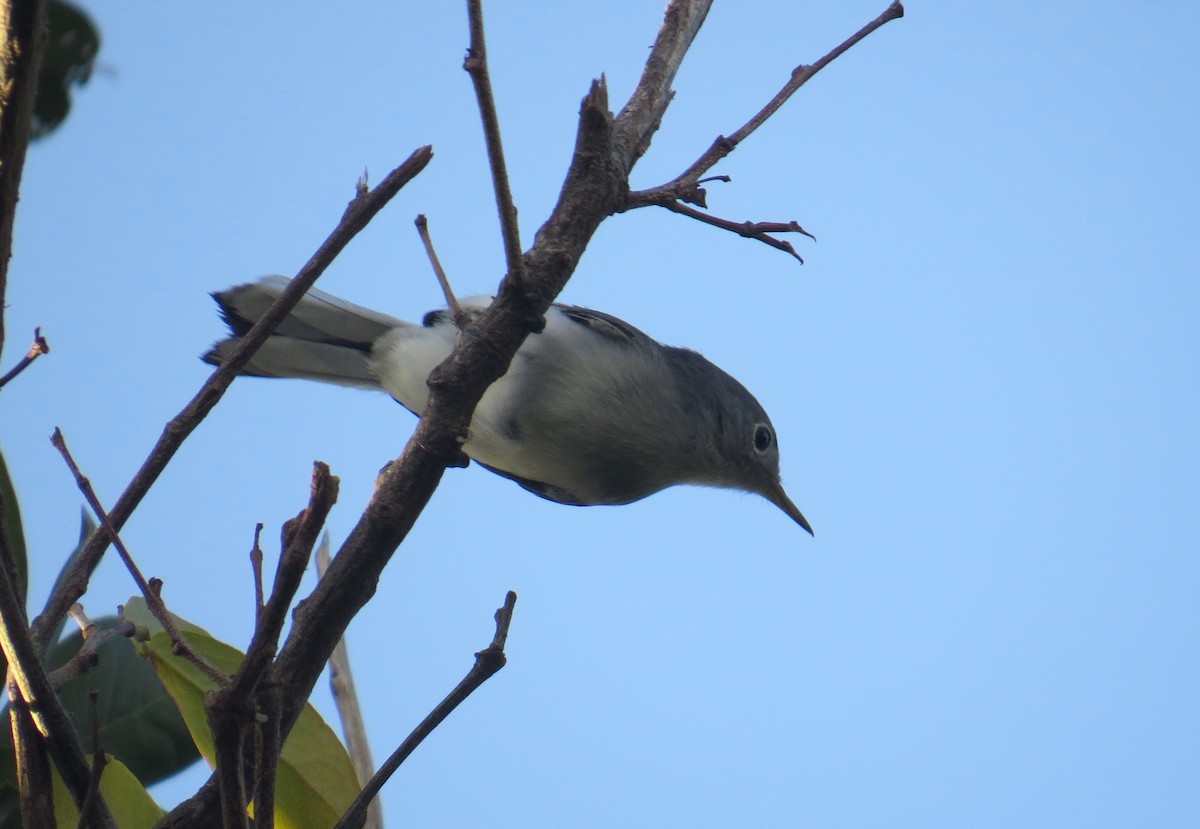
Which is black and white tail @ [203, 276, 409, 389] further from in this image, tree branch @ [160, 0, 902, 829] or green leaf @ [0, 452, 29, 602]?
green leaf @ [0, 452, 29, 602]

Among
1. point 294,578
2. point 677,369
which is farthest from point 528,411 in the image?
point 294,578

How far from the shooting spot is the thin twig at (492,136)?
61.1 inches

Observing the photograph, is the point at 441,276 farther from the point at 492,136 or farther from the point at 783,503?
the point at 783,503

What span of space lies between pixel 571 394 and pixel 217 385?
2.28 m

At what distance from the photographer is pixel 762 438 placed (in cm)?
440

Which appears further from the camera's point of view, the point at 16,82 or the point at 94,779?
the point at 94,779

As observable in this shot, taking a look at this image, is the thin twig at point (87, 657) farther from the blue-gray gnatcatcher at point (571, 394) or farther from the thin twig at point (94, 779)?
the blue-gray gnatcatcher at point (571, 394)

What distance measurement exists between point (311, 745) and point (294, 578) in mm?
671

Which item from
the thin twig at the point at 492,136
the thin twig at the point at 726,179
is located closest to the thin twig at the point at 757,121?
the thin twig at the point at 726,179

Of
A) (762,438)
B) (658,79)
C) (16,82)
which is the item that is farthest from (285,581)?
(762,438)

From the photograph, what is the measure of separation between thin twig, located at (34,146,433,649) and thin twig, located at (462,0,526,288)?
0.25 m

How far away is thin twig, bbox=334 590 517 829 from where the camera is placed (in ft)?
4.08

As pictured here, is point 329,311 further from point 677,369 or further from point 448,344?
point 677,369

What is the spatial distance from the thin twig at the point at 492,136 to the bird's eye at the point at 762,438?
265 centimetres
